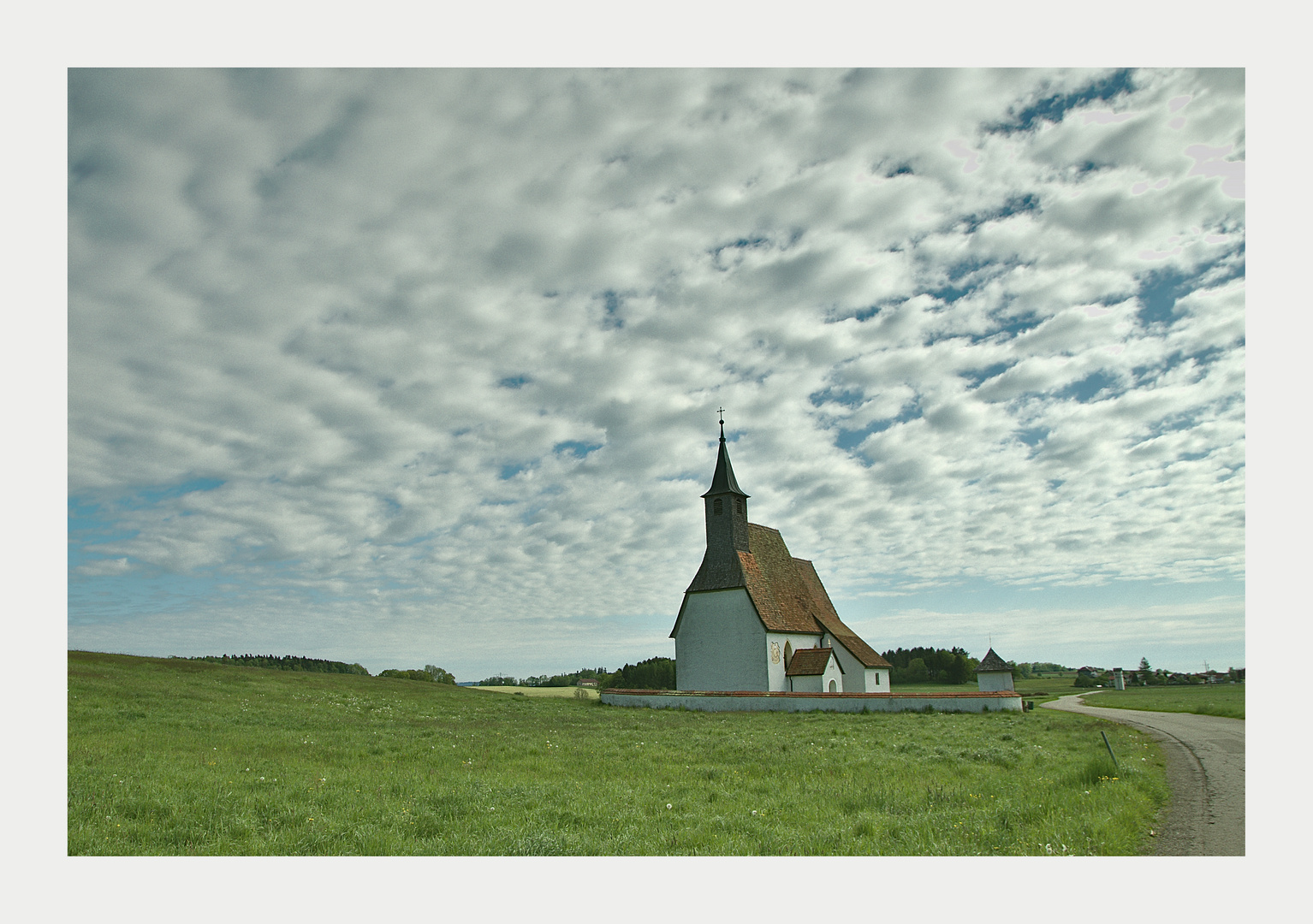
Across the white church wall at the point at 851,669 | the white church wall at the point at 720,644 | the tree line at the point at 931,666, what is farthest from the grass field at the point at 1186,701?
the tree line at the point at 931,666

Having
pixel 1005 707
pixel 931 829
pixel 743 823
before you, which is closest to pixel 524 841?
pixel 743 823

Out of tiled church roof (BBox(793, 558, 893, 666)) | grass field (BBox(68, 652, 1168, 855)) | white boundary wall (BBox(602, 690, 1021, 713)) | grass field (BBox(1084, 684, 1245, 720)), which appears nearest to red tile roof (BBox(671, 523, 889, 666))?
tiled church roof (BBox(793, 558, 893, 666))

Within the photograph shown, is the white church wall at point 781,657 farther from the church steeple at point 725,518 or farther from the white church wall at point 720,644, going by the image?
the church steeple at point 725,518

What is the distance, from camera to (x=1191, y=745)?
63.1ft

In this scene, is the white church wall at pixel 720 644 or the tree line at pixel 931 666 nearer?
the white church wall at pixel 720 644

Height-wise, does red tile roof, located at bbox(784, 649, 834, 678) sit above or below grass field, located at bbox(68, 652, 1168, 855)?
below

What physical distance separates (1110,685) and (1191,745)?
207 ft

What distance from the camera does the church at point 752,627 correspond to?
44375 mm

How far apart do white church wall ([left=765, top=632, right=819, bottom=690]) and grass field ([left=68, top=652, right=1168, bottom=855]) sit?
59.6 feet

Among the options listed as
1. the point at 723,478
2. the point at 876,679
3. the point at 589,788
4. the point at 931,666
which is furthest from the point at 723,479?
the point at 931,666

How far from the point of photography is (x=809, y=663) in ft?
147

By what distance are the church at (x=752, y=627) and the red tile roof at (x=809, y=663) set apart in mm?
56

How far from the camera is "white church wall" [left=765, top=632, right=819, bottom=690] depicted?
43.8 m

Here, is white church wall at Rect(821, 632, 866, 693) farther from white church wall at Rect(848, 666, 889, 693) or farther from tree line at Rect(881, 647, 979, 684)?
tree line at Rect(881, 647, 979, 684)
